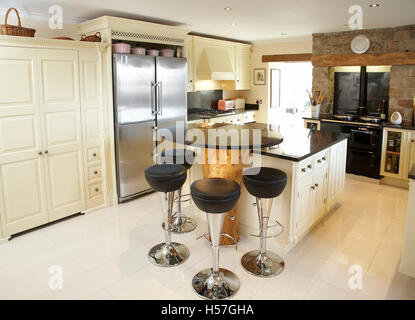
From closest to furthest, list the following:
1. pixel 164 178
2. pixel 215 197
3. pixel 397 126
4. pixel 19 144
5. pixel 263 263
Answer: pixel 215 197 → pixel 164 178 → pixel 263 263 → pixel 19 144 → pixel 397 126

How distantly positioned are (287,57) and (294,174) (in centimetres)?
422

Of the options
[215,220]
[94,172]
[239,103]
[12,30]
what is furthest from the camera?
[239,103]

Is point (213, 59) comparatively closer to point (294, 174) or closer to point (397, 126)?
point (397, 126)

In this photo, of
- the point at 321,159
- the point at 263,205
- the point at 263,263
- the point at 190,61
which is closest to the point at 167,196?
the point at 263,205

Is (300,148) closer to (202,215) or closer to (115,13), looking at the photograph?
(202,215)

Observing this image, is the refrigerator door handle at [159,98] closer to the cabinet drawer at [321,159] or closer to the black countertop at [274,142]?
the black countertop at [274,142]

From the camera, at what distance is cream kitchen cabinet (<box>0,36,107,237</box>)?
134 inches

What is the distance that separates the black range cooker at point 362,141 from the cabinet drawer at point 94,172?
12.6 feet

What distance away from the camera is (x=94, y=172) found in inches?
169

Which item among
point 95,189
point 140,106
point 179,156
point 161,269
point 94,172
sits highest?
point 140,106

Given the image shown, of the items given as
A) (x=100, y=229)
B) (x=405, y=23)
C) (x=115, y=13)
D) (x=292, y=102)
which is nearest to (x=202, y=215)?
(x=100, y=229)

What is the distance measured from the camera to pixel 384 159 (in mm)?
5312

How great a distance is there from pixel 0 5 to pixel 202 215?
3257mm

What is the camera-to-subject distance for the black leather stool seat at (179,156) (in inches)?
139
